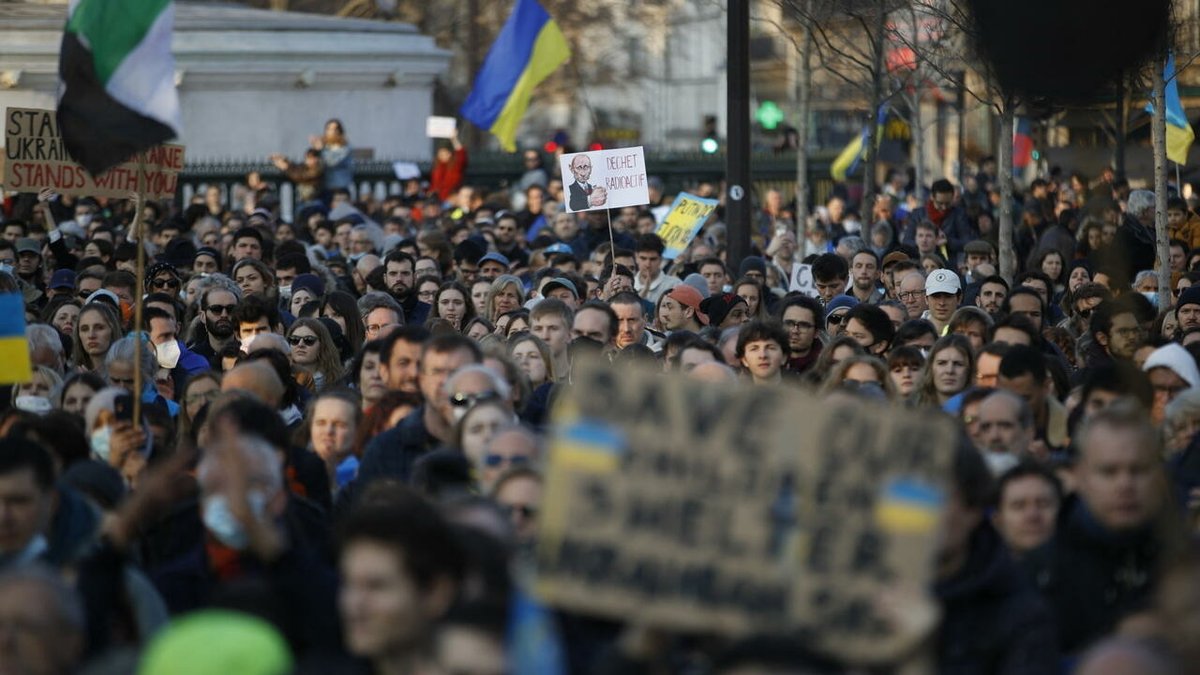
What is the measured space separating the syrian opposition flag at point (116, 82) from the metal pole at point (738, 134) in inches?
356

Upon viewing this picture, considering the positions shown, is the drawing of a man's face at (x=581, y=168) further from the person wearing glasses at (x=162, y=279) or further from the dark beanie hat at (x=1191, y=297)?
the dark beanie hat at (x=1191, y=297)

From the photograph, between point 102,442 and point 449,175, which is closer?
point 102,442

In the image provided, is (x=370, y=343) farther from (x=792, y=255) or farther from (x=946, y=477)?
(x=792, y=255)

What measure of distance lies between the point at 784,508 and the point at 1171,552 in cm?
130

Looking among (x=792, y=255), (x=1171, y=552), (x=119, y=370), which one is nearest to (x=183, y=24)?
(x=792, y=255)

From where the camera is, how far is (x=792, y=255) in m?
22.4

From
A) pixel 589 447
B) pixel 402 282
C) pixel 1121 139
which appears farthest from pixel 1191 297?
pixel 1121 139

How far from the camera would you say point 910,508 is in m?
5.33

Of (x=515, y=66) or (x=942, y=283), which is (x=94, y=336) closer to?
(x=942, y=283)

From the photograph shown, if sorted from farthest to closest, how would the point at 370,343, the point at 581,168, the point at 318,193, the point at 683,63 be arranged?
1. the point at 683,63
2. the point at 318,193
3. the point at 581,168
4. the point at 370,343

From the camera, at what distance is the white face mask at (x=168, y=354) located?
1316 cm

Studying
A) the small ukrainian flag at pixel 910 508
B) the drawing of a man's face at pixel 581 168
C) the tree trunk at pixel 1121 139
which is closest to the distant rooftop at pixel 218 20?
the tree trunk at pixel 1121 139

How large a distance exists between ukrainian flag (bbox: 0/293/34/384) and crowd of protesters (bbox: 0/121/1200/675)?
250mm

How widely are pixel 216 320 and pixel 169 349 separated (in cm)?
76
